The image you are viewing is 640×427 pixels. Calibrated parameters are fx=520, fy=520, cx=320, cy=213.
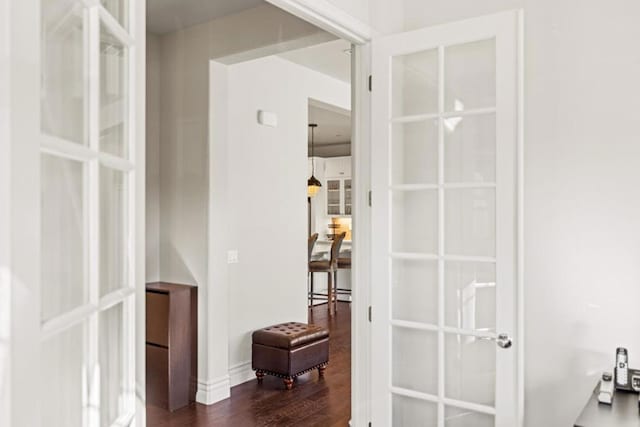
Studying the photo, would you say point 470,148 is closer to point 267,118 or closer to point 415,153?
point 415,153

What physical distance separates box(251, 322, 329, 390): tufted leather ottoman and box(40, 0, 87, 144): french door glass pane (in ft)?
11.4

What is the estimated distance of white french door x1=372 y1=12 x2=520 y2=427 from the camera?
2340mm

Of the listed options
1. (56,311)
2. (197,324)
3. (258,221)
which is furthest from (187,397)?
(56,311)

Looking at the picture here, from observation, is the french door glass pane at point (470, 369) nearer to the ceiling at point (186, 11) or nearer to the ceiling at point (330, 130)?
the ceiling at point (186, 11)

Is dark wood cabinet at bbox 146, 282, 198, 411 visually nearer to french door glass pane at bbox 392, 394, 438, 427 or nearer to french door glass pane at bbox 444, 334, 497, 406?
french door glass pane at bbox 392, 394, 438, 427

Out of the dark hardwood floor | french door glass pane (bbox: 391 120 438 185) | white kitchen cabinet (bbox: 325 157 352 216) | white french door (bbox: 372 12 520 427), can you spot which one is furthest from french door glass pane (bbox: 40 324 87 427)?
white kitchen cabinet (bbox: 325 157 352 216)

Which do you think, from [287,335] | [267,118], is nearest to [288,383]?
[287,335]

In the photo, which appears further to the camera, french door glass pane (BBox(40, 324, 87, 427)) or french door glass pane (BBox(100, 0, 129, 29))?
french door glass pane (BBox(100, 0, 129, 29))

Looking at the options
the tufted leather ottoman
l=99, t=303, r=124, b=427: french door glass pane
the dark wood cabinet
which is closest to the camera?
l=99, t=303, r=124, b=427: french door glass pane

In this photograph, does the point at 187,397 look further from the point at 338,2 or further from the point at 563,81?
the point at 563,81

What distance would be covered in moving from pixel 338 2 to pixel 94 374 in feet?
6.52

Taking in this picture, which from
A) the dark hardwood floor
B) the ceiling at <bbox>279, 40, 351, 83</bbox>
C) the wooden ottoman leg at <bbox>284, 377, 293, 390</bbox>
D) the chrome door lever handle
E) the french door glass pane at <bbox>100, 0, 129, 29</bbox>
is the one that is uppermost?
the ceiling at <bbox>279, 40, 351, 83</bbox>

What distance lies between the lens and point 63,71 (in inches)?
41.0

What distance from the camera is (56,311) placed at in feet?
3.21
